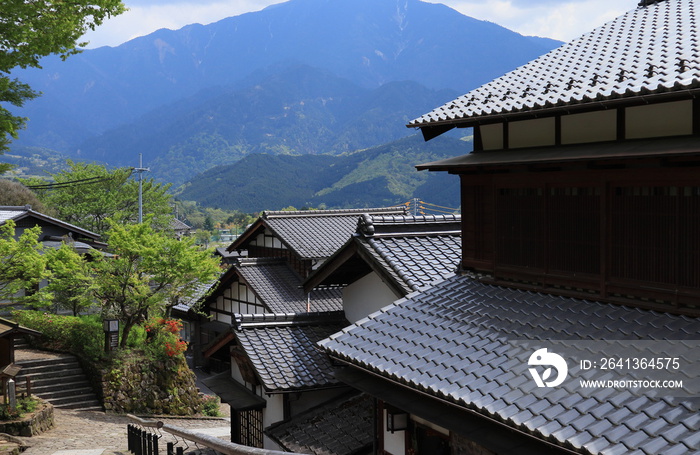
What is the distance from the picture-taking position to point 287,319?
13.5 m

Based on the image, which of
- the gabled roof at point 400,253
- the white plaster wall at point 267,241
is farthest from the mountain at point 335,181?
the gabled roof at point 400,253

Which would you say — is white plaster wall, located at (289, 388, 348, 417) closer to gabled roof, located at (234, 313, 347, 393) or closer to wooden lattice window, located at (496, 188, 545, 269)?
gabled roof, located at (234, 313, 347, 393)

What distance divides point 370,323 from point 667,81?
16.5ft

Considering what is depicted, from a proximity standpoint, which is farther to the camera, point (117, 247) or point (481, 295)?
point (117, 247)

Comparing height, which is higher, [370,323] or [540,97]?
[540,97]

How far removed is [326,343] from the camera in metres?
9.18

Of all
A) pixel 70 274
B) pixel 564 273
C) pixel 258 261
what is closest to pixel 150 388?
pixel 70 274

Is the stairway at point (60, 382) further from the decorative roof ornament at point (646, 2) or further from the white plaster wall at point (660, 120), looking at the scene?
the white plaster wall at point (660, 120)

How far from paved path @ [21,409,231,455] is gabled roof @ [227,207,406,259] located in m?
8.00

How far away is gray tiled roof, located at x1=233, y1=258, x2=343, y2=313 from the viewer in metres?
26.1

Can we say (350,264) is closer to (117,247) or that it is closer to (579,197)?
(579,197)

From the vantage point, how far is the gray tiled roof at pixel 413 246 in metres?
11.0

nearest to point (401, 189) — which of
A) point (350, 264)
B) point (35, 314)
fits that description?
point (35, 314)

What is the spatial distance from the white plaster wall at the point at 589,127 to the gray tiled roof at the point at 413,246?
11.2ft
